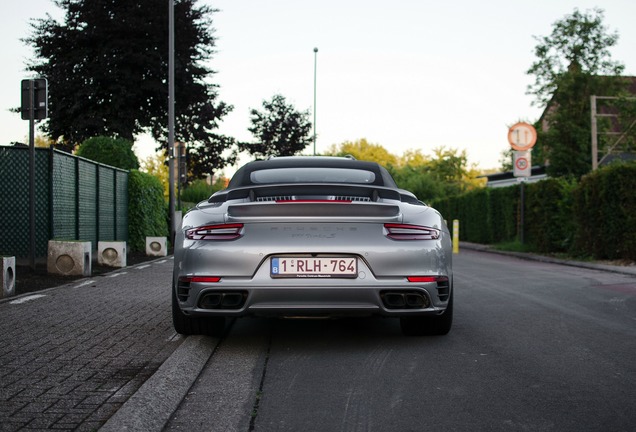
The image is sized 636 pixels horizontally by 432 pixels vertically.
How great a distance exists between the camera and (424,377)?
14.3 ft

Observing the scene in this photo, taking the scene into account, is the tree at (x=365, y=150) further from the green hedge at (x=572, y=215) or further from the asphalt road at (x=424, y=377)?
the asphalt road at (x=424, y=377)

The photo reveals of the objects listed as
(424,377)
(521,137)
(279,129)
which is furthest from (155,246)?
(279,129)

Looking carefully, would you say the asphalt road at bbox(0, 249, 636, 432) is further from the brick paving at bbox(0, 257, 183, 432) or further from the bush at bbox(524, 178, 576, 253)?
the bush at bbox(524, 178, 576, 253)

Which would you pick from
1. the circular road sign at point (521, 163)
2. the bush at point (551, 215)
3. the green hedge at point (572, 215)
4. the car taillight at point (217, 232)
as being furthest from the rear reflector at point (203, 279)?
the circular road sign at point (521, 163)

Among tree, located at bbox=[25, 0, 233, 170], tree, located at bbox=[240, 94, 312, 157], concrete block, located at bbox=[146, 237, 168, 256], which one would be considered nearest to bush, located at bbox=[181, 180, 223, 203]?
tree, located at bbox=[25, 0, 233, 170]

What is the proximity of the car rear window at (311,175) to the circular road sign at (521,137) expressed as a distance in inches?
718

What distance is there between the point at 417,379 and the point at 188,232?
75.0 inches

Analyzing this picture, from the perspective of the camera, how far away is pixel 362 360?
488 centimetres

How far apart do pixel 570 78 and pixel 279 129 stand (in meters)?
18.4

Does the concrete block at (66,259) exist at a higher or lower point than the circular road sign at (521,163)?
lower

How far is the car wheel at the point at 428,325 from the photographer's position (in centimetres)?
554

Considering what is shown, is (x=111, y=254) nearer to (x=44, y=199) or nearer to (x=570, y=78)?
(x=44, y=199)

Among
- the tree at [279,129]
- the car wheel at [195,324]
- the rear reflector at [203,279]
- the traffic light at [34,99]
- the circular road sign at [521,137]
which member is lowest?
the car wheel at [195,324]

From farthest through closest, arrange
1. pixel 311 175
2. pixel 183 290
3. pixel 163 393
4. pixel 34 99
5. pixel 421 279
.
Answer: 1. pixel 34 99
2. pixel 311 175
3. pixel 183 290
4. pixel 421 279
5. pixel 163 393
